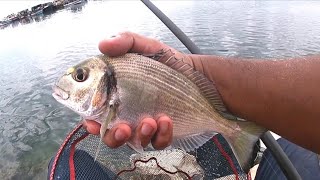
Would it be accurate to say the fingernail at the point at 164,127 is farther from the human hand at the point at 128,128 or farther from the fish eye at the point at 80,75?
the fish eye at the point at 80,75

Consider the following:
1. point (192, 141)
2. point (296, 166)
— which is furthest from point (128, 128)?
point (296, 166)

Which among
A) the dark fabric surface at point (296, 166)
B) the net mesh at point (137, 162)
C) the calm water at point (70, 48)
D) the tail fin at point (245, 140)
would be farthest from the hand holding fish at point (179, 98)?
the calm water at point (70, 48)

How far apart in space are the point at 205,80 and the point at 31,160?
9829mm

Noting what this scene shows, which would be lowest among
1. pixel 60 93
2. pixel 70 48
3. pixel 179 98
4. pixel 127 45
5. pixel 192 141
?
pixel 70 48

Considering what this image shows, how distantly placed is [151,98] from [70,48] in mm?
26290

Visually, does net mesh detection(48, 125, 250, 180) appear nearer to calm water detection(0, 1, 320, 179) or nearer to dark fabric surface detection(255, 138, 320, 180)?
dark fabric surface detection(255, 138, 320, 180)

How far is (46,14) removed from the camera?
60250 millimetres

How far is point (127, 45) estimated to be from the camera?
2.46 meters

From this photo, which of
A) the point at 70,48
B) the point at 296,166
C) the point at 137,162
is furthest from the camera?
the point at 70,48

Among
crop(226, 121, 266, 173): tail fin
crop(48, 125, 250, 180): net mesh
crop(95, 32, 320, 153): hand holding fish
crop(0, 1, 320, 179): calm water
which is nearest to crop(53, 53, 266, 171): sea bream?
crop(226, 121, 266, 173): tail fin

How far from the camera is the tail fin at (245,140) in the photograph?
2350 mm

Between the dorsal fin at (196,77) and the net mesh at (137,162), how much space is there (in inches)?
45.2

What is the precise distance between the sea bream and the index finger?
0.06 m

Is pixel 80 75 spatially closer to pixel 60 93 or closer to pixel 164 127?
pixel 60 93
